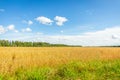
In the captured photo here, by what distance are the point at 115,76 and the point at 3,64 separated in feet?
14.2

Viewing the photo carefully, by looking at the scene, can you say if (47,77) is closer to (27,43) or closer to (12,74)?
(12,74)

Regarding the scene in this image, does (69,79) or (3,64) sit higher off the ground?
(3,64)

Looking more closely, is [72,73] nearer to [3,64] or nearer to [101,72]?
[101,72]

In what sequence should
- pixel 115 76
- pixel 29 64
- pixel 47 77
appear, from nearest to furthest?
pixel 47 77 < pixel 115 76 < pixel 29 64

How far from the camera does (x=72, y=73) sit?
7.96 m

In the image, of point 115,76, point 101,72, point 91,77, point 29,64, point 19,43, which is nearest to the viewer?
point 91,77

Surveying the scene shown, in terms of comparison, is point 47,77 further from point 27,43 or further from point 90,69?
point 27,43

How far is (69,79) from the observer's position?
7.36m

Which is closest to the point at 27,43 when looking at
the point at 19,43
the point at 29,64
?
the point at 19,43

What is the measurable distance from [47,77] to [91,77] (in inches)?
66.9

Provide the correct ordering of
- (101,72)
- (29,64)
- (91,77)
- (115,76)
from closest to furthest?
(91,77) → (115,76) → (101,72) → (29,64)

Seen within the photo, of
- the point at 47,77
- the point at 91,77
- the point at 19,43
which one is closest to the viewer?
the point at 47,77

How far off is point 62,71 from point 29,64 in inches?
81.7

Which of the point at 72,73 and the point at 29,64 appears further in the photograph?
the point at 29,64
